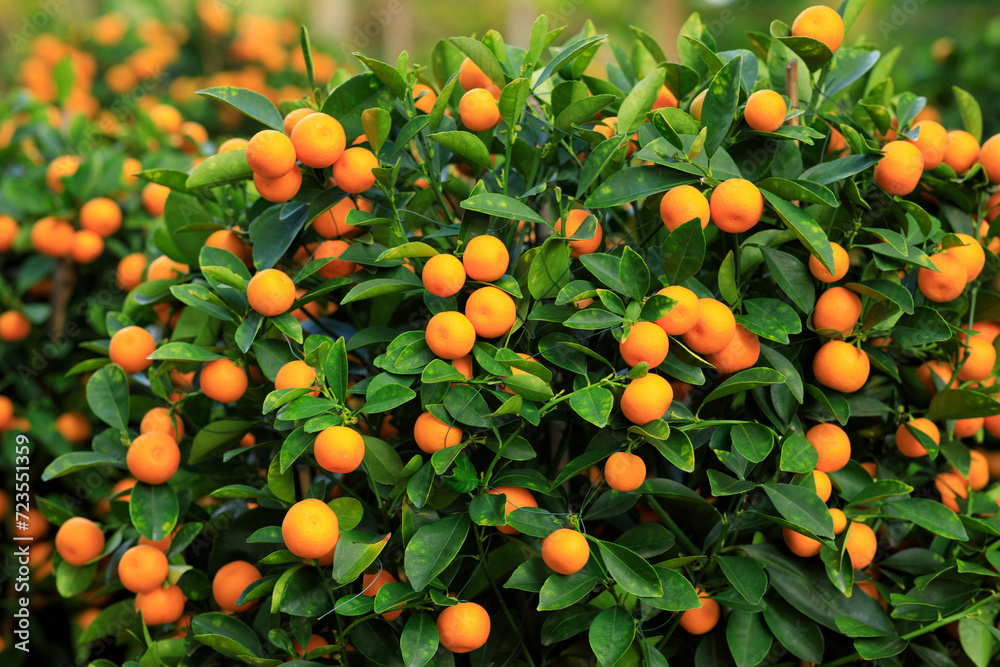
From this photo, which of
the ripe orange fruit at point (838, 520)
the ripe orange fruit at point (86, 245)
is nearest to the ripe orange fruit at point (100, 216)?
the ripe orange fruit at point (86, 245)

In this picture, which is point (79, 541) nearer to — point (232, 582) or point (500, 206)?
point (232, 582)

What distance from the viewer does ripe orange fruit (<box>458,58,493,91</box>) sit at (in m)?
0.83

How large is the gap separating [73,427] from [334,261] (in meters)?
0.90

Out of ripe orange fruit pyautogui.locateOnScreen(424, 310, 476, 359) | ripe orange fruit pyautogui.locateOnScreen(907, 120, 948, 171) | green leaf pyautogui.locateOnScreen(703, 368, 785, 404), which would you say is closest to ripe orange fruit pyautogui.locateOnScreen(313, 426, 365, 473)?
ripe orange fruit pyautogui.locateOnScreen(424, 310, 476, 359)

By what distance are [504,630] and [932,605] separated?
16.0 inches

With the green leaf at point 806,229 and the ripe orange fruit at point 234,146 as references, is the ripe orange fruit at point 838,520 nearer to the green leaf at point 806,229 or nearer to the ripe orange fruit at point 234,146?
the green leaf at point 806,229

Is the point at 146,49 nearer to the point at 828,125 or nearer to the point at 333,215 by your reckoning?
the point at 333,215

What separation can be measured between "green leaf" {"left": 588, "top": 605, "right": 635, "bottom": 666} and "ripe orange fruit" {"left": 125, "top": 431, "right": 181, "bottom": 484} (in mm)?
455

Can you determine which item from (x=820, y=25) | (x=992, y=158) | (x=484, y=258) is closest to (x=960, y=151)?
(x=992, y=158)

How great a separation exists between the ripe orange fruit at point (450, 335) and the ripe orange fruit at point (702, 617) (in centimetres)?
34

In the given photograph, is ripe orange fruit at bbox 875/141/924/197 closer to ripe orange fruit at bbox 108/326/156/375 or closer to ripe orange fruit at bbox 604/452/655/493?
ripe orange fruit at bbox 604/452/655/493

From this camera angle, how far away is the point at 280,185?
733mm

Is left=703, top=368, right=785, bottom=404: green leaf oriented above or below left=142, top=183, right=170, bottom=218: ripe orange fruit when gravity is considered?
above

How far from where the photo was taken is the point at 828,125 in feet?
2.78
